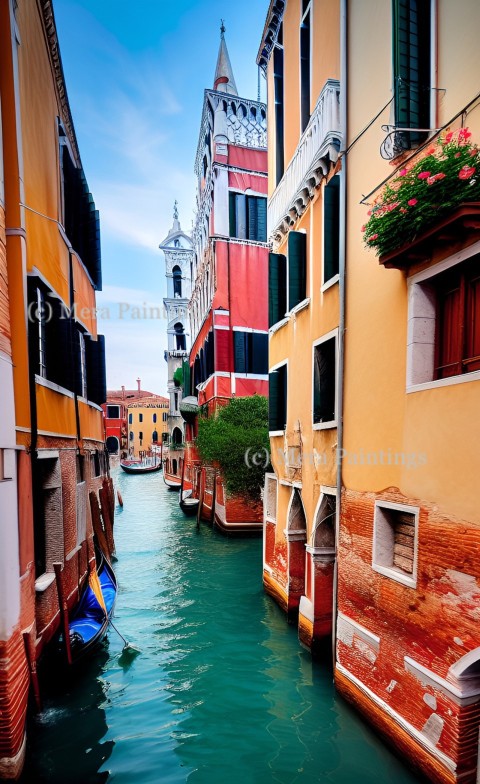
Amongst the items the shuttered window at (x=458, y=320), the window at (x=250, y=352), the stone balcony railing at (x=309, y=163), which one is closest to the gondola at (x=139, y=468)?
the window at (x=250, y=352)

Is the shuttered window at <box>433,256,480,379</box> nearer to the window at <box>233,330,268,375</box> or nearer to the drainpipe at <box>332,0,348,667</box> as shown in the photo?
the drainpipe at <box>332,0,348,667</box>

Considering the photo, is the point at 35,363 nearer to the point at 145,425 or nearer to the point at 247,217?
the point at 247,217

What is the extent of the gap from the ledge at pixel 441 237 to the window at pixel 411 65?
3.26ft

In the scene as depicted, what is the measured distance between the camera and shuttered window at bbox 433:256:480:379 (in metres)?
3.28

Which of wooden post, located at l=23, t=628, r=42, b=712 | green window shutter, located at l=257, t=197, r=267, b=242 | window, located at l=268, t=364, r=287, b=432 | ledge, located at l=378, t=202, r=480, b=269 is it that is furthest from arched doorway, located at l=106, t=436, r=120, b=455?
ledge, located at l=378, t=202, r=480, b=269

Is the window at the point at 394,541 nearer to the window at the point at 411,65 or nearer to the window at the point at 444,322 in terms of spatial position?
the window at the point at 444,322

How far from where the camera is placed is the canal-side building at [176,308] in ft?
106

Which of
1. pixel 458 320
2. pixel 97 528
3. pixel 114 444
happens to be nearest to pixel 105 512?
pixel 97 528

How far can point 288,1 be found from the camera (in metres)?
6.89

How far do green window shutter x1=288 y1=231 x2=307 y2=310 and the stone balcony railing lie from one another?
39 cm

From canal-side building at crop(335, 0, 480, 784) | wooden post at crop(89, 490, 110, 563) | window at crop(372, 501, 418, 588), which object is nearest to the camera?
canal-side building at crop(335, 0, 480, 784)

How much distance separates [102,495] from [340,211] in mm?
8231

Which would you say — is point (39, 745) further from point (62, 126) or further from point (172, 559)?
point (62, 126)

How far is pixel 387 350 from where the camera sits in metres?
4.09
